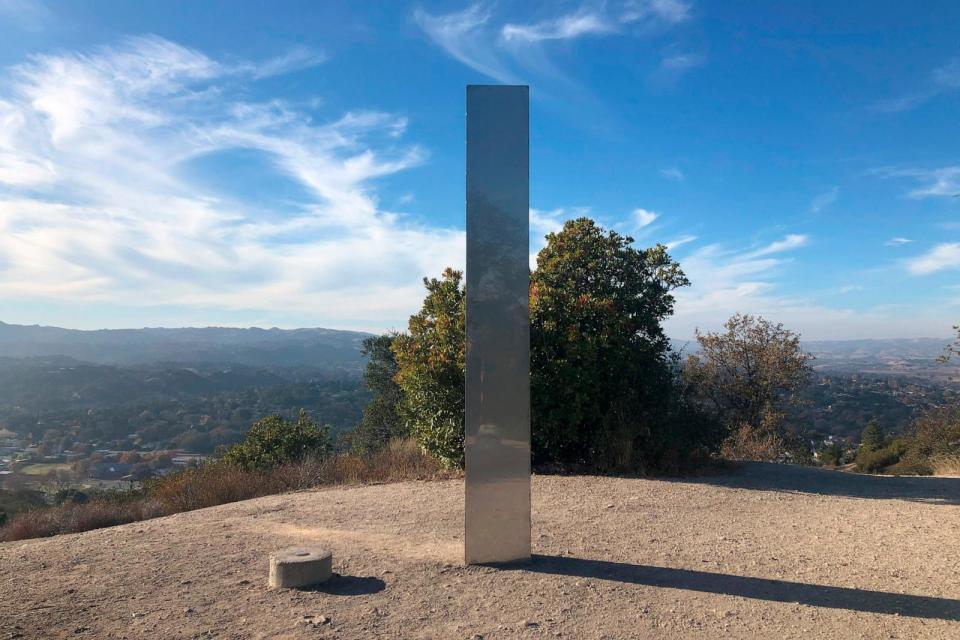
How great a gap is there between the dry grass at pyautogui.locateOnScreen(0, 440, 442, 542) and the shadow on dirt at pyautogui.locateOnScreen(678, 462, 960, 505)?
14.1 feet

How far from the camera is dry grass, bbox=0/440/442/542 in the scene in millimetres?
7152

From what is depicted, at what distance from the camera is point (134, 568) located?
5031mm

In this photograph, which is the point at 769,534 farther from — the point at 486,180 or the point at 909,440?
the point at 909,440

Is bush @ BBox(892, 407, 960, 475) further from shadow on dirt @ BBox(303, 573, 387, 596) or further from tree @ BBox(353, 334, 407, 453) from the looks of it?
shadow on dirt @ BBox(303, 573, 387, 596)

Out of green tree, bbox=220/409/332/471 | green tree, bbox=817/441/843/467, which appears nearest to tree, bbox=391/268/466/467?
green tree, bbox=220/409/332/471

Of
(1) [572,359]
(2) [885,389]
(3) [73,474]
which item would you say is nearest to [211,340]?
(3) [73,474]

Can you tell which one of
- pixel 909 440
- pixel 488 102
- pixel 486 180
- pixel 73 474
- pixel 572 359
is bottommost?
pixel 73 474

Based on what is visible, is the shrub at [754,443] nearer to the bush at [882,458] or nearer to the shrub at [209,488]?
the bush at [882,458]

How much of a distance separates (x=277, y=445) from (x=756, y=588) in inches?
393

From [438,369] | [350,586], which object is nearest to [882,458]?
[438,369]

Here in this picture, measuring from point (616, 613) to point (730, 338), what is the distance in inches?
601

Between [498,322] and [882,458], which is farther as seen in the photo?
[882,458]

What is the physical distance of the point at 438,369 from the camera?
924 cm

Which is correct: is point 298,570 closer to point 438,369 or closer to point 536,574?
point 536,574
